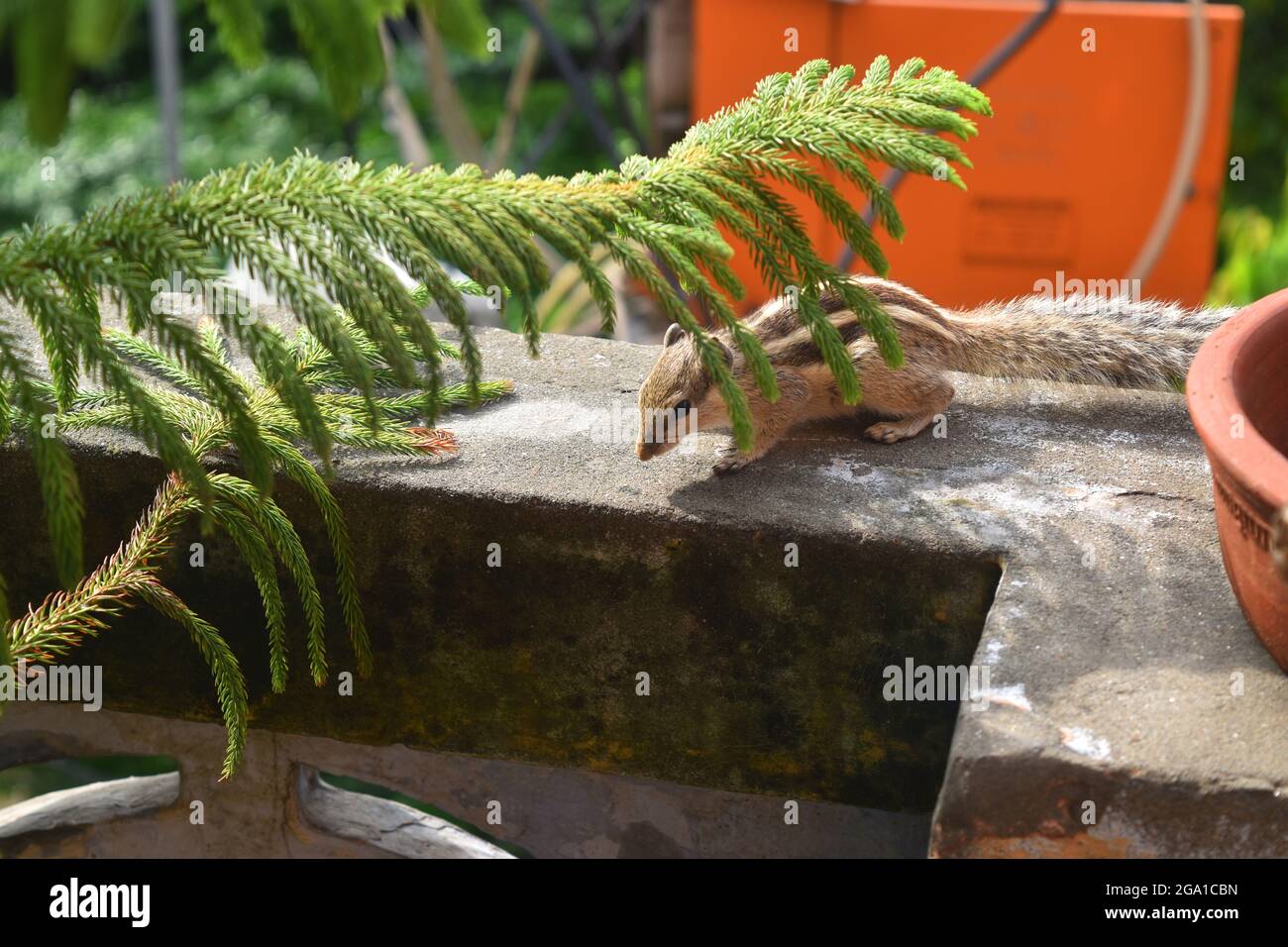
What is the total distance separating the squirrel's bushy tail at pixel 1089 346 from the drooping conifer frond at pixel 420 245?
0.66 m

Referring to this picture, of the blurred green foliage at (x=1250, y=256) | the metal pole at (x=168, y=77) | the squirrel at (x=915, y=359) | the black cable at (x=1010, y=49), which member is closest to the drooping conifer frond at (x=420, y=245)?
the squirrel at (x=915, y=359)

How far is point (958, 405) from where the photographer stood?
2.78m

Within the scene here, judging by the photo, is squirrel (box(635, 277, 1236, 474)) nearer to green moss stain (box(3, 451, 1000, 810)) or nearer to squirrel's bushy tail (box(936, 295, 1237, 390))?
squirrel's bushy tail (box(936, 295, 1237, 390))

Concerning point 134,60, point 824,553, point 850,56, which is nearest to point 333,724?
point 824,553

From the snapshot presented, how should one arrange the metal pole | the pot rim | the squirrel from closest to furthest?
the pot rim
the squirrel
the metal pole

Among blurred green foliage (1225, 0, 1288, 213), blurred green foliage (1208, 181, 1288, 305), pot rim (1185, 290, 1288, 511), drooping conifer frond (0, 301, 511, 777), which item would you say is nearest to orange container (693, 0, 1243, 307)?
blurred green foliage (1208, 181, 1288, 305)

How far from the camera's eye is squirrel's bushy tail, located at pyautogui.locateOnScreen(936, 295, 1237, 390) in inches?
109

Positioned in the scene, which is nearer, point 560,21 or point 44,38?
point 44,38

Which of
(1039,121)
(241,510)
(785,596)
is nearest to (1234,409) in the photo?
(785,596)

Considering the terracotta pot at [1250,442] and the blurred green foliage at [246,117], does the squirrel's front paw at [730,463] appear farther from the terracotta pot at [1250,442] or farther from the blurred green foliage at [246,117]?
the blurred green foliage at [246,117]

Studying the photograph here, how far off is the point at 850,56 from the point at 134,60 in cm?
642

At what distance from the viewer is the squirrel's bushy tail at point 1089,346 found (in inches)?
109
